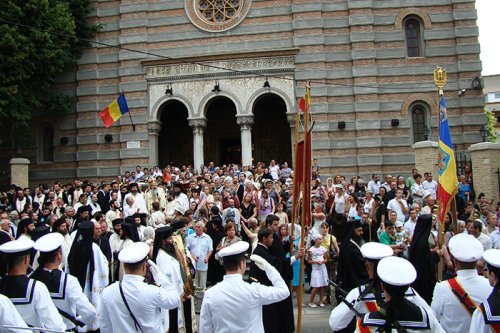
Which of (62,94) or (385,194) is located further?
(62,94)

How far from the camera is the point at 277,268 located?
735 cm

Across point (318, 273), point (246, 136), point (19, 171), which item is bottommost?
point (318, 273)

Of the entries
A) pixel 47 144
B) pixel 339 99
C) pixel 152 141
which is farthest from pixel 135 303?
pixel 47 144

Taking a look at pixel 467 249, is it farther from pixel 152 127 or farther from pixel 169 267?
pixel 152 127

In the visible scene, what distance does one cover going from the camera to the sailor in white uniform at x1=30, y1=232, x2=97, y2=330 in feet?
16.6

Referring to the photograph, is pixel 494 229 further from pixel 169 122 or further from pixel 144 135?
pixel 169 122

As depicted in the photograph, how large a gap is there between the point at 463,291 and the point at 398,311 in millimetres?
1311

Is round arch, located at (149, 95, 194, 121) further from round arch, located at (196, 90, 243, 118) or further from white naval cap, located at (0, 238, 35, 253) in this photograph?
white naval cap, located at (0, 238, 35, 253)

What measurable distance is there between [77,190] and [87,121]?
24.7 feet

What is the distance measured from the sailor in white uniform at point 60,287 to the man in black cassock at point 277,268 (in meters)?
2.50

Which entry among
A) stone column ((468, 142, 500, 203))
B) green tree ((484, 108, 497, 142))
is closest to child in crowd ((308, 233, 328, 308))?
stone column ((468, 142, 500, 203))

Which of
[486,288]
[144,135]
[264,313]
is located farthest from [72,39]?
[486,288]

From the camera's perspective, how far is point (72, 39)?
76.8ft

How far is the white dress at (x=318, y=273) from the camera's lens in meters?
10.5
